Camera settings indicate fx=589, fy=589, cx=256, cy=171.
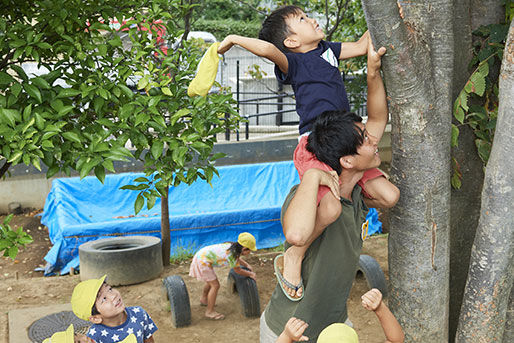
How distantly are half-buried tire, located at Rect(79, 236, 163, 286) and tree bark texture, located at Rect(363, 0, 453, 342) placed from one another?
4687mm

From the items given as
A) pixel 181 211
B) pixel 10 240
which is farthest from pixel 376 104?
pixel 181 211

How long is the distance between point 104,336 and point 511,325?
2425mm

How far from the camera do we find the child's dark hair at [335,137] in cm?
258

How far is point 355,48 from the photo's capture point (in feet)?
9.95

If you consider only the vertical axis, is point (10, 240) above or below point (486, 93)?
below

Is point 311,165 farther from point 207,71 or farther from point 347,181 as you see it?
point 207,71

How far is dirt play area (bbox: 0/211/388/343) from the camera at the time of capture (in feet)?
19.0

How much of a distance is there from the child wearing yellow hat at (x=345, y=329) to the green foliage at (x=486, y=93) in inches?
43.2

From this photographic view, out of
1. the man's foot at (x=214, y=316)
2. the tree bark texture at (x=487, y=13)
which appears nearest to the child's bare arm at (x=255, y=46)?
the tree bark texture at (x=487, y=13)

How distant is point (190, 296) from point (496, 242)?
179 inches

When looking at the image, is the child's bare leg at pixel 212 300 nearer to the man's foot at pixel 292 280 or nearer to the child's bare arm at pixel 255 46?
the man's foot at pixel 292 280

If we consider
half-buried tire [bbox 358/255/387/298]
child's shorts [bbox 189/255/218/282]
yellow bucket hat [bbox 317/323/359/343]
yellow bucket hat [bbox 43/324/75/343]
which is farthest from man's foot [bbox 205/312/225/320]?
yellow bucket hat [bbox 317/323/359/343]

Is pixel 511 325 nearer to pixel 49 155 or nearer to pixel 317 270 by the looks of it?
pixel 317 270

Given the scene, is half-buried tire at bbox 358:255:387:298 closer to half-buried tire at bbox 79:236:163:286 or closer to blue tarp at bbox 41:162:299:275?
half-buried tire at bbox 79:236:163:286
